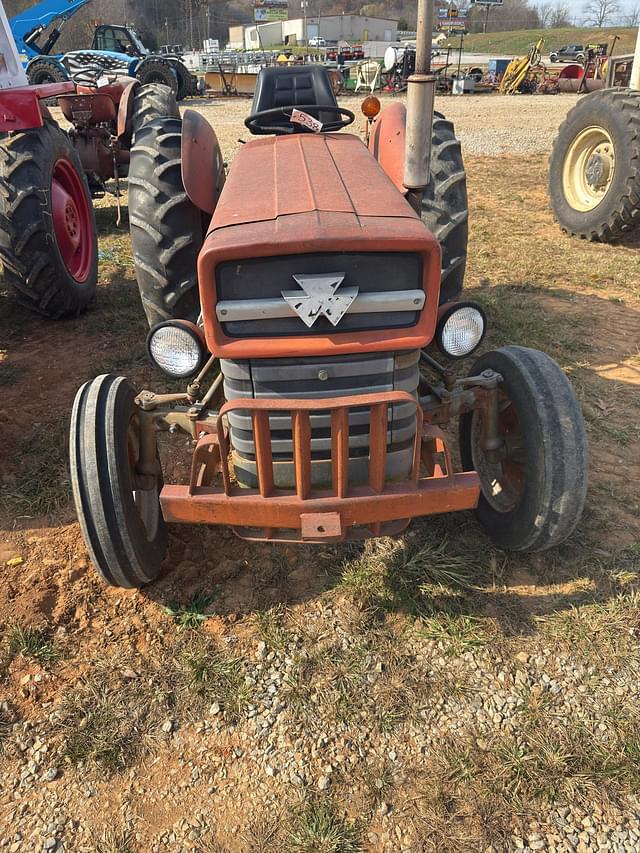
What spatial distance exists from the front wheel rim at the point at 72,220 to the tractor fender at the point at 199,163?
1786 mm

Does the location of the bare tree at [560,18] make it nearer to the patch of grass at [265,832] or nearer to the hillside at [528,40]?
the hillside at [528,40]

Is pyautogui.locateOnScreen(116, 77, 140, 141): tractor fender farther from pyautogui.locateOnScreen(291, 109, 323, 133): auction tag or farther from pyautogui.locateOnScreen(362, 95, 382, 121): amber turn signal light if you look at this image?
pyautogui.locateOnScreen(291, 109, 323, 133): auction tag

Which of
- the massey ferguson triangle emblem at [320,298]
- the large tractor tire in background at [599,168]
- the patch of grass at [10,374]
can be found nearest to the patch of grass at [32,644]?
the massey ferguson triangle emblem at [320,298]

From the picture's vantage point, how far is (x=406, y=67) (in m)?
25.6

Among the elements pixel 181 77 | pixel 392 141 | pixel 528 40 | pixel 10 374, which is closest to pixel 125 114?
pixel 10 374

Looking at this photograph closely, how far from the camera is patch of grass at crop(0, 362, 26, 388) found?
4.21 m

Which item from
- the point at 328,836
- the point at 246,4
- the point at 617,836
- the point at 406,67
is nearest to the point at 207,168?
the point at 328,836

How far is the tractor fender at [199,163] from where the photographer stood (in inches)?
125

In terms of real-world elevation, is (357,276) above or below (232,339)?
above

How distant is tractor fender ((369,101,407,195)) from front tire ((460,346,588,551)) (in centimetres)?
116

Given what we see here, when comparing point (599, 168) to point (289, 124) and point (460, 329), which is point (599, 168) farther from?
point (460, 329)

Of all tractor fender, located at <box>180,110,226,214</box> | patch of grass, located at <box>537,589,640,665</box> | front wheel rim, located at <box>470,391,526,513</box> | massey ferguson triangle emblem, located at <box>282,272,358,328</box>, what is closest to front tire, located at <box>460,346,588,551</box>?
front wheel rim, located at <box>470,391,526,513</box>

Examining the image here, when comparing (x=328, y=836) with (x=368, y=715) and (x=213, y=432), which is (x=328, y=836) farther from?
(x=213, y=432)

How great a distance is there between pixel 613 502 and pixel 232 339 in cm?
212
